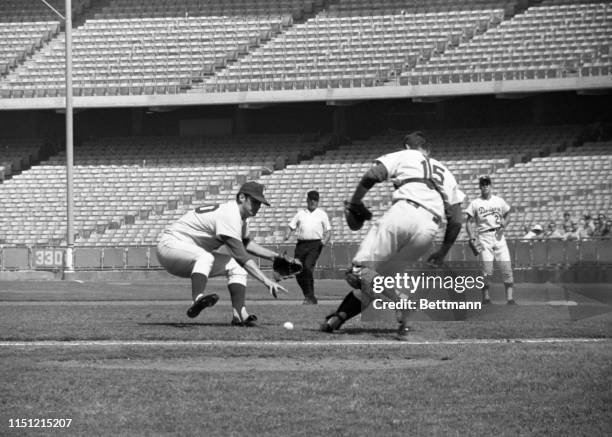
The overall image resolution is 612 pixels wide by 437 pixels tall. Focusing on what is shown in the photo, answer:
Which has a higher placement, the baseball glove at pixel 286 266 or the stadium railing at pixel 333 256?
the baseball glove at pixel 286 266

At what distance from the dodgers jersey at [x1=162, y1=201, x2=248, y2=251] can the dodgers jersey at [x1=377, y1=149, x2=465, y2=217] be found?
2.27m

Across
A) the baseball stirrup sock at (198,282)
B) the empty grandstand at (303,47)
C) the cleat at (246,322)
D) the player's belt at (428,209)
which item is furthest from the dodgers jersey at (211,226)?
the empty grandstand at (303,47)

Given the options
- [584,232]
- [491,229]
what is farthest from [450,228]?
[584,232]

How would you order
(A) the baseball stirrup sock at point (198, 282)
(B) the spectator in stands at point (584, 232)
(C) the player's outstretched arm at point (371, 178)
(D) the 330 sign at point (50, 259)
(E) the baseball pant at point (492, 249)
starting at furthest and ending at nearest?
(D) the 330 sign at point (50, 259)
(B) the spectator in stands at point (584, 232)
(E) the baseball pant at point (492, 249)
(A) the baseball stirrup sock at point (198, 282)
(C) the player's outstretched arm at point (371, 178)

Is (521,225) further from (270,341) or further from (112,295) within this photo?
(270,341)

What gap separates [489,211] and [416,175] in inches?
342

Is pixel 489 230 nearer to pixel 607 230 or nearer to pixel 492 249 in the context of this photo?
pixel 492 249

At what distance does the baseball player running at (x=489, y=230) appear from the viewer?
20219 mm

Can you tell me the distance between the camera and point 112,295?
24891 mm

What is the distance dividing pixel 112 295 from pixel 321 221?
5375mm

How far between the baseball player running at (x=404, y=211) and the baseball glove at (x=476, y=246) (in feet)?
25.2

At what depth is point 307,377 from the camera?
371 inches

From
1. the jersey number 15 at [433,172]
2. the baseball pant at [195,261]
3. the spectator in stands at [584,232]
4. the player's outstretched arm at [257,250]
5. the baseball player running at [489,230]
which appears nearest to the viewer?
the jersey number 15 at [433,172]

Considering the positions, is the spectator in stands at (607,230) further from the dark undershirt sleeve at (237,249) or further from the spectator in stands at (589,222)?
the dark undershirt sleeve at (237,249)
